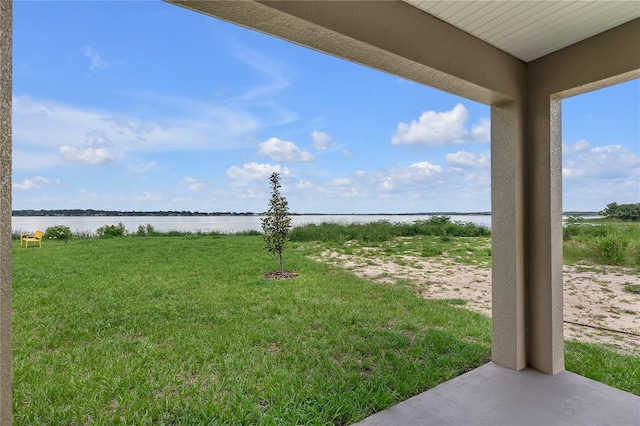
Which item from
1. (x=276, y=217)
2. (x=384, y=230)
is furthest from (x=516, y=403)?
(x=384, y=230)

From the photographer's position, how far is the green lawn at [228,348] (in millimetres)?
1610

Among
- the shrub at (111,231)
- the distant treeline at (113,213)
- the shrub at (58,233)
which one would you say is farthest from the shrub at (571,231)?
the shrub at (58,233)

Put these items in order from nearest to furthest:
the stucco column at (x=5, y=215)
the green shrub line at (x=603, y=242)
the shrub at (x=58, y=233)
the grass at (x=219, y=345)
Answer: the stucco column at (x=5, y=215) < the grass at (x=219, y=345) < the green shrub line at (x=603, y=242) < the shrub at (x=58, y=233)

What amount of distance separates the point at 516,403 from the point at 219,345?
6.55 feet

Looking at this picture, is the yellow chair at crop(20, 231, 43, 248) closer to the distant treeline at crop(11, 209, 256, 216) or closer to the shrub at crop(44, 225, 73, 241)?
the shrub at crop(44, 225, 73, 241)

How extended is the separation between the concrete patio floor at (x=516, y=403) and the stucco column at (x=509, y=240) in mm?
203

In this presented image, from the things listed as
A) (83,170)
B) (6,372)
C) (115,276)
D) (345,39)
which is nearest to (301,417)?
(6,372)

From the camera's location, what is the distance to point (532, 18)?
1501mm

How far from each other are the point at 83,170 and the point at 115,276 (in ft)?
7.63

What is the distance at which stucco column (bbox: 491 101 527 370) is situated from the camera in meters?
1.95

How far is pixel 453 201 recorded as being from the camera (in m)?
6.93

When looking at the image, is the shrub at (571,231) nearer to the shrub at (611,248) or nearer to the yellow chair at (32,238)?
the shrub at (611,248)

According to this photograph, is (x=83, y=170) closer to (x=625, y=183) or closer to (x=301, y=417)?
(x=301, y=417)

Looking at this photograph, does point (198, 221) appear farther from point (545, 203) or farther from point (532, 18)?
point (532, 18)
